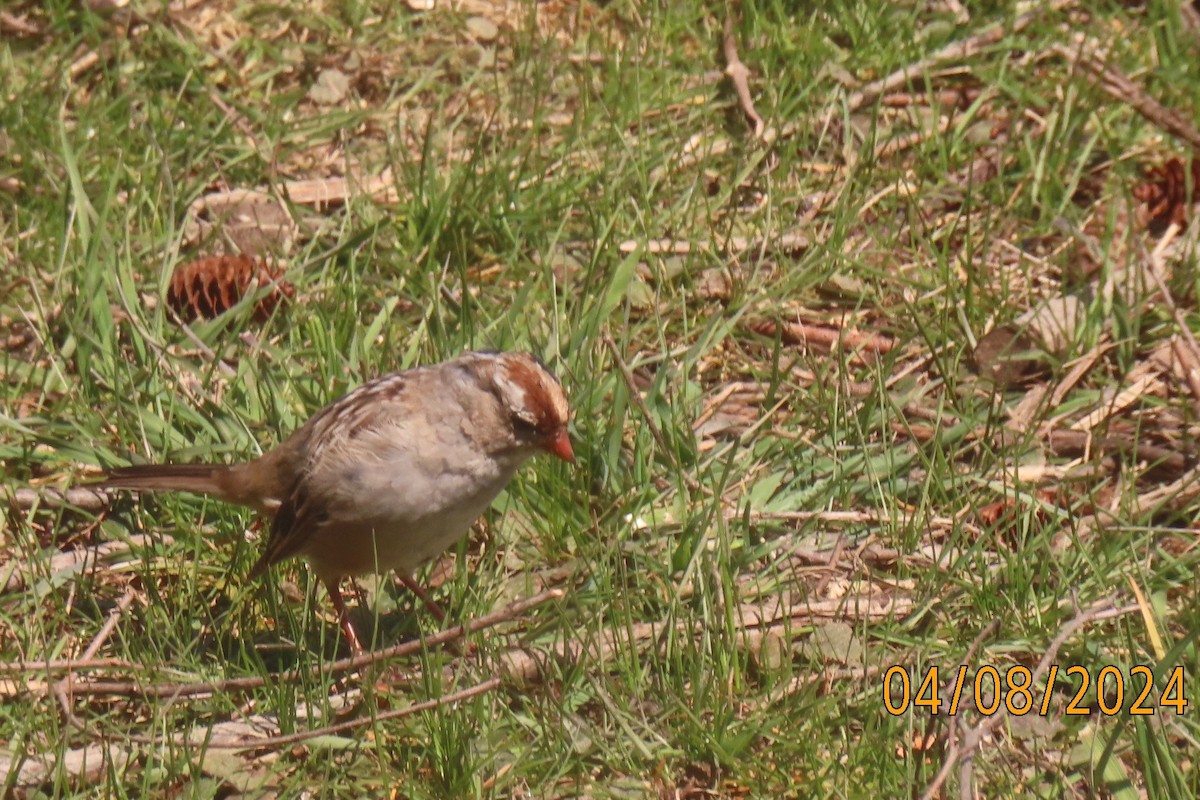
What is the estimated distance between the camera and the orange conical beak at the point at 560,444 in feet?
14.3

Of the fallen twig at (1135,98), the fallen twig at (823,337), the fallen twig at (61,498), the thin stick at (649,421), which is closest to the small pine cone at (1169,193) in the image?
the fallen twig at (1135,98)

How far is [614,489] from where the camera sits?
4.70m

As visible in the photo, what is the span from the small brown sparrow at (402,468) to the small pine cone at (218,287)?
1051mm

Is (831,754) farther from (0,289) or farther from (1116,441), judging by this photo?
(0,289)

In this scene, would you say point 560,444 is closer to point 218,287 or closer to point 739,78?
point 218,287

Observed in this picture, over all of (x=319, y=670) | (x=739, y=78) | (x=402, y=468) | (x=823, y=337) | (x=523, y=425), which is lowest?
(x=319, y=670)

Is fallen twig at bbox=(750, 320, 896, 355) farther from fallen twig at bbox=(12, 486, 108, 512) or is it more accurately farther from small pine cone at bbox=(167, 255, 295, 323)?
fallen twig at bbox=(12, 486, 108, 512)

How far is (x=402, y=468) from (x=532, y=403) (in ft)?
1.34

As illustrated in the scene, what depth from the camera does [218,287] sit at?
5.45 m

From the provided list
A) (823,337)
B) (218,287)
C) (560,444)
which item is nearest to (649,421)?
(560,444)

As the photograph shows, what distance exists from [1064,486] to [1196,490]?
0.38m

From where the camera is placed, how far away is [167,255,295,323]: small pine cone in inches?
214

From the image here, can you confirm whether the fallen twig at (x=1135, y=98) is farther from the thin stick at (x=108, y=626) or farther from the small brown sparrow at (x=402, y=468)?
the thin stick at (x=108, y=626)

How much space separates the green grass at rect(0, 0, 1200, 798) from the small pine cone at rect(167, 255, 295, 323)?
0.09 metres
